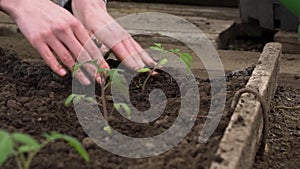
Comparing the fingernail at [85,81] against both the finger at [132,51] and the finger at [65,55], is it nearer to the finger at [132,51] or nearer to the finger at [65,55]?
the finger at [65,55]

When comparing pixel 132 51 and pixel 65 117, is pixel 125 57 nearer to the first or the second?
pixel 132 51

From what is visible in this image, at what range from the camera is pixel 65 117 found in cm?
157

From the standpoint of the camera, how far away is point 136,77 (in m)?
1.91

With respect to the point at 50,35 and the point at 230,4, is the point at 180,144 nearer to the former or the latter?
the point at 50,35

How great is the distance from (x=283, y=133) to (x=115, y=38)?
1.89 feet

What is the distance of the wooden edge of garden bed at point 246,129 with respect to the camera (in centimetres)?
120

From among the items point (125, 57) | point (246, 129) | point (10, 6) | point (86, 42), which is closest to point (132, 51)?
point (125, 57)

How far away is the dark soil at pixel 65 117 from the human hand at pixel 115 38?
6 cm

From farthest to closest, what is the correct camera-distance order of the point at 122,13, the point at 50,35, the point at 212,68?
the point at 122,13 → the point at 212,68 → the point at 50,35

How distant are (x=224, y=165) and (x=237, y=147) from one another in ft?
0.31

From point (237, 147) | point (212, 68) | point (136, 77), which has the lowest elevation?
point (212, 68)

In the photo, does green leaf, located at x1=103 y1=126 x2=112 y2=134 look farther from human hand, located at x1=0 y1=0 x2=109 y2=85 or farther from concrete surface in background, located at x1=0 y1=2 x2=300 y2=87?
concrete surface in background, located at x1=0 y1=2 x2=300 y2=87

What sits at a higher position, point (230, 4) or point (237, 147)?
point (237, 147)

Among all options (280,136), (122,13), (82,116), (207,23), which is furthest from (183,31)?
(82,116)
